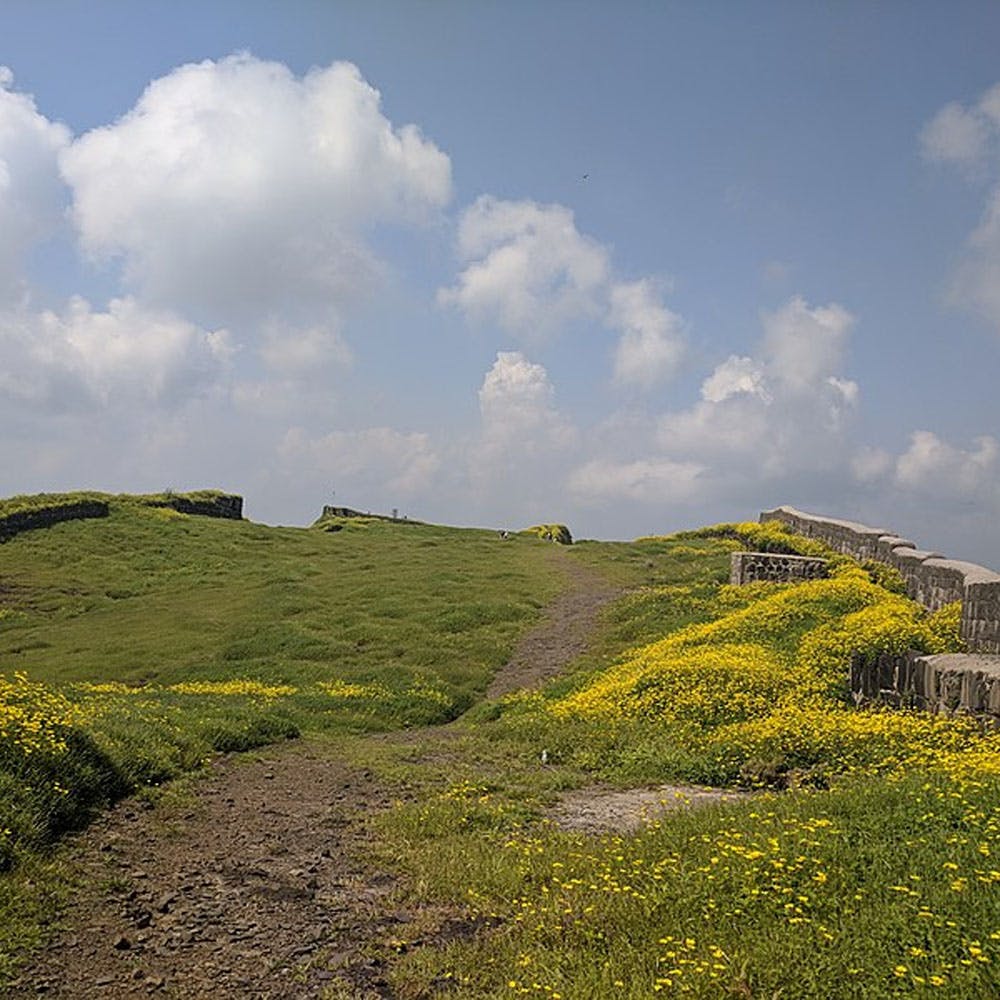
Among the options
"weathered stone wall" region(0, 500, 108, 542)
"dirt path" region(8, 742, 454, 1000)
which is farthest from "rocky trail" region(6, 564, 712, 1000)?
"weathered stone wall" region(0, 500, 108, 542)

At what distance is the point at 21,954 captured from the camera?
739 centimetres

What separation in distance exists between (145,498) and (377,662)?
1696 inches

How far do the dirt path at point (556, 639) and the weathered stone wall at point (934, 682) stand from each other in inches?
393

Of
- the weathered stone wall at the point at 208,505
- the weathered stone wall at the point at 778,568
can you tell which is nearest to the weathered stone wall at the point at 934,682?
the weathered stone wall at the point at 778,568

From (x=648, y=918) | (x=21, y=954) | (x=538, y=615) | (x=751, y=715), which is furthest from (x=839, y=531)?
(x=21, y=954)

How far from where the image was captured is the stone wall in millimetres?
17734

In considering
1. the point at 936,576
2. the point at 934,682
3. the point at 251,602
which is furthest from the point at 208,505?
the point at 934,682

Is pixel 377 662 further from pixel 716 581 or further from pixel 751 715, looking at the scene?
pixel 716 581

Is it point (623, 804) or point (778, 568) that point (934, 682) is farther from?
point (778, 568)

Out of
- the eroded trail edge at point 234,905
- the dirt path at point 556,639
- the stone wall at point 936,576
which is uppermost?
the stone wall at point 936,576

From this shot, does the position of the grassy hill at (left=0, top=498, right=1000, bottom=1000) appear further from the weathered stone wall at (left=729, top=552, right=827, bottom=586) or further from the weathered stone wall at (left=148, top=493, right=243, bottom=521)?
the weathered stone wall at (left=148, top=493, right=243, bottom=521)

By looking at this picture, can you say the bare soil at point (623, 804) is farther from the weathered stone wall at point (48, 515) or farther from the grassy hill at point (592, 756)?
the weathered stone wall at point (48, 515)

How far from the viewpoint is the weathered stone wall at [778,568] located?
1273 inches

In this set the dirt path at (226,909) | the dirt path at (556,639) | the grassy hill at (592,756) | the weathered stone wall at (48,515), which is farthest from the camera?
the weathered stone wall at (48,515)
